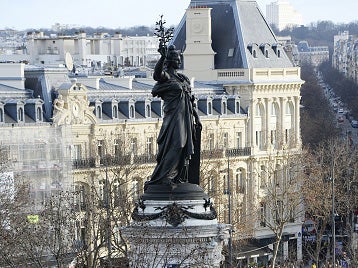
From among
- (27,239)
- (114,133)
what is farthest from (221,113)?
(27,239)

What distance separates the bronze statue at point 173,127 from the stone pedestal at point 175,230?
58cm

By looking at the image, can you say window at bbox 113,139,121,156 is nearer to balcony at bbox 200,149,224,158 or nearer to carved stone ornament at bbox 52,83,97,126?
carved stone ornament at bbox 52,83,97,126

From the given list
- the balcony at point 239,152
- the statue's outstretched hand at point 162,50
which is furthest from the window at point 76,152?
the statue's outstretched hand at point 162,50

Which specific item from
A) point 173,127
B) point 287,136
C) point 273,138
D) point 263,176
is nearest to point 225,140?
point 263,176

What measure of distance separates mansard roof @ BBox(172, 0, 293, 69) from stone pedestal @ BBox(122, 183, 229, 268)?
6510 cm

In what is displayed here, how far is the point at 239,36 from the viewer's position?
338 ft

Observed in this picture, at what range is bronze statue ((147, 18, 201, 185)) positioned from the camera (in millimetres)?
36062

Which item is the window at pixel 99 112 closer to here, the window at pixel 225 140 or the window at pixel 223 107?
the window at pixel 225 140

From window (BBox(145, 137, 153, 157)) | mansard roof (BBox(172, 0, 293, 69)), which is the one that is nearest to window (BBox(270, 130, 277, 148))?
mansard roof (BBox(172, 0, 293, 69))

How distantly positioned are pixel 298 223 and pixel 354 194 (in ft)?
26.6

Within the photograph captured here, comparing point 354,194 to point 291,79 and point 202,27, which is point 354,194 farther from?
point 202,27

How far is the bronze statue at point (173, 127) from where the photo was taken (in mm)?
36062

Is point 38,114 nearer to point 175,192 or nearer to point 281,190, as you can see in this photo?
point 281,190

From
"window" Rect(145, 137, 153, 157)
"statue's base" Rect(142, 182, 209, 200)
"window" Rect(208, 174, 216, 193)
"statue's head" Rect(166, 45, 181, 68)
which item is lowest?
"window" Rect(208, 174, 216, 193)
